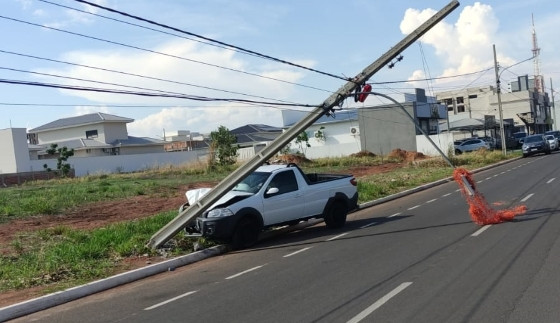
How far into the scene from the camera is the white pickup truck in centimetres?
1246

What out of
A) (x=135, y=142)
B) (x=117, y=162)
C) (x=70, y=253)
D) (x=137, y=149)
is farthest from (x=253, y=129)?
(x=70, y=253)

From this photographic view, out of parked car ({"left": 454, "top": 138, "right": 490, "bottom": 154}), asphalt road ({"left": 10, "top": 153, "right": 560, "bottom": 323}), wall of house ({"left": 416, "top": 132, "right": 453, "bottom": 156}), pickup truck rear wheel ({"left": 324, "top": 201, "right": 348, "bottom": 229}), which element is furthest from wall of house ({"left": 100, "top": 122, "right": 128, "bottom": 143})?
asphalt road ({"left": 10, "top": 153, "right": 560, "bottom": 323})

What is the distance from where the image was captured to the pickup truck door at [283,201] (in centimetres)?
1319

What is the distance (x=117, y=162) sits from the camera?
210 ft

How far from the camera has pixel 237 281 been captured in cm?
916

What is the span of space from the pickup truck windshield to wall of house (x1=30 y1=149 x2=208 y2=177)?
41635 mm

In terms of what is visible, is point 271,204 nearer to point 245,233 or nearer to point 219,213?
point 245,233

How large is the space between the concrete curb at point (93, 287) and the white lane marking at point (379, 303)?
5.02 meters

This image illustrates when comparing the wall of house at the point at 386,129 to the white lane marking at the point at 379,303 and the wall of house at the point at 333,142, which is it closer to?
the wall of house at the point at 333,142

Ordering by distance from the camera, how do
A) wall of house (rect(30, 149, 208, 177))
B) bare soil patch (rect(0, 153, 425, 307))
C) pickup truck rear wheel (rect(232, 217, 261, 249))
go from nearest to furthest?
bare soil patch (rect(0, 153, 425, 307)) → pickup truck rear wheel (rect(232, 217, 261, 249)) → wall of house (rect(30, 149, 208, 177))

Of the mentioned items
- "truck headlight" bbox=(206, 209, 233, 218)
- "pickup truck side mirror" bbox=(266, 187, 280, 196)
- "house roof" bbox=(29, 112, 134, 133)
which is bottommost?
"truck headlight" bbox=(206, 209, 233, 218)

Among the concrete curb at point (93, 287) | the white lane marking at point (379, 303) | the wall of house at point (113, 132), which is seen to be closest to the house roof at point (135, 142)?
the wall of house at point (113, 132)

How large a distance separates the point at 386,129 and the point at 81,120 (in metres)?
46.1

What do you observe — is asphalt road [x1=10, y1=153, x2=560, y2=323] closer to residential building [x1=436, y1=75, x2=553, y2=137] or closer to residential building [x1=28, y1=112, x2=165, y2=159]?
residential building [x1=28, y1=112, x2=165, y2=159]
